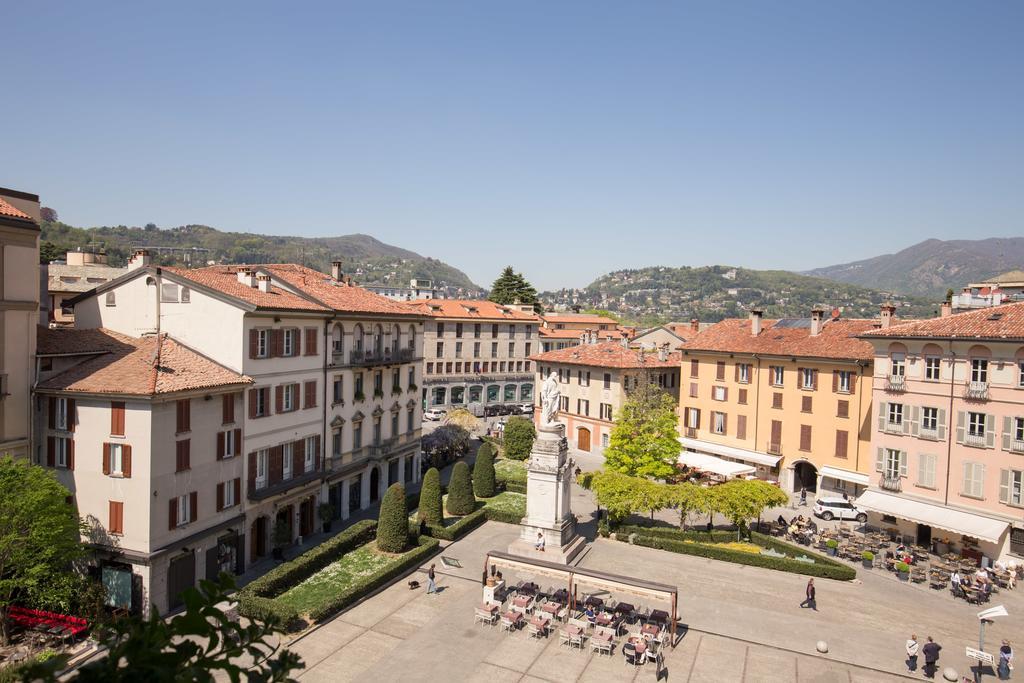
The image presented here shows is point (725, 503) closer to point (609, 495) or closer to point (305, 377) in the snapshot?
point (609, 495)

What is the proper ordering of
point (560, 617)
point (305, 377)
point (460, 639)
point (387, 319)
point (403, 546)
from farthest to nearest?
point (387, 319)
point (305, 377)
point (403, 546)
point (560, 617)
point (460, 639)

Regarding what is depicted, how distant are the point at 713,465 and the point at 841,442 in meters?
8.90

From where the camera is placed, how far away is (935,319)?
41906mm

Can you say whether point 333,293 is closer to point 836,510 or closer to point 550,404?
point 550,404

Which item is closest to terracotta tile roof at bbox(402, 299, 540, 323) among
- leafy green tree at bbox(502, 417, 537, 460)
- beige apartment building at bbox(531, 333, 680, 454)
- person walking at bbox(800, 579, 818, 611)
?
beige apartment building at bbox(531, 333, 680, 454)

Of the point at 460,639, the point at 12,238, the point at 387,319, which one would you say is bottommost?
the point at 460,639

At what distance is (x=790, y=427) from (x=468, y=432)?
2559cm

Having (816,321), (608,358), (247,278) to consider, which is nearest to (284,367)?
(247,278)

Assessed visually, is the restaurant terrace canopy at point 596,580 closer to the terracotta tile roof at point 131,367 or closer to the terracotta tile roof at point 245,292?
the terracotta tile roof at point 131,367

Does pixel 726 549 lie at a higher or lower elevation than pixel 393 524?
lower

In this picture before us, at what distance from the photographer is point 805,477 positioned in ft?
174

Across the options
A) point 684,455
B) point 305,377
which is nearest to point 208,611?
point 305,377

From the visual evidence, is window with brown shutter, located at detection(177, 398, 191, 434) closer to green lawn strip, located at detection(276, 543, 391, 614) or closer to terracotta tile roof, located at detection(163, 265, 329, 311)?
terracotta tile roof, located at detection(163, 265, 329, 311)

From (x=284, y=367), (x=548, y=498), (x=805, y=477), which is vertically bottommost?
(x=805, y=477)
